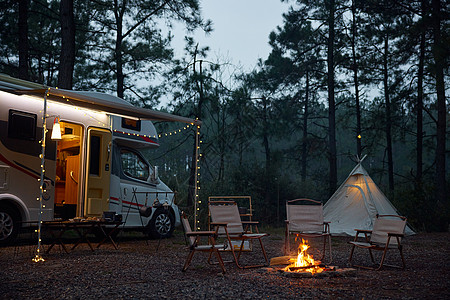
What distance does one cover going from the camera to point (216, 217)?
677 cm

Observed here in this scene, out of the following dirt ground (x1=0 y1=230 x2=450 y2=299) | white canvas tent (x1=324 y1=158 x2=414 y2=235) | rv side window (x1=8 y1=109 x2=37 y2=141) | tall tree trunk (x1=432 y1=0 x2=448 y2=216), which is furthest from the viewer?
tall tree trunk (x1=432 y1=0 x2=448 y2=216)

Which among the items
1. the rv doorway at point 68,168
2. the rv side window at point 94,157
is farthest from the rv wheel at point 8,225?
the rv side window at point 94,157

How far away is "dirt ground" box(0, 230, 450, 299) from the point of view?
4.54 metres

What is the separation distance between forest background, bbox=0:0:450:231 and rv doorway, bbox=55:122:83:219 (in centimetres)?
289

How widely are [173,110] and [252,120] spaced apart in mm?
3518

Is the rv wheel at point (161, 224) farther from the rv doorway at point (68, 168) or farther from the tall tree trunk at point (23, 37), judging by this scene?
the tall tree trunk at point (23, 37)

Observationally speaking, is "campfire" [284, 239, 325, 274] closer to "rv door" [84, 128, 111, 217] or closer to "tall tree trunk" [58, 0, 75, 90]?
"rv door" [84, 128, 111, 217]

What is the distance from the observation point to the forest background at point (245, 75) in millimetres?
13891

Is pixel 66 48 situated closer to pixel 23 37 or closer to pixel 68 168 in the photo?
pixel 23 37

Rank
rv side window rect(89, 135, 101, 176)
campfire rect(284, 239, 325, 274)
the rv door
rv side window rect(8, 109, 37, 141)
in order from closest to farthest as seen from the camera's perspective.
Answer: campfire rect(284, 239, 325, 274) < rv side window rect(8, 109, 37, 141) < the rv door < rv side window rect(89, 135, 101, 176)

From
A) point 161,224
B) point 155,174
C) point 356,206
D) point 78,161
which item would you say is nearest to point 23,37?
point 78,161

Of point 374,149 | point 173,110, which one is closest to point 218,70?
point 173,110

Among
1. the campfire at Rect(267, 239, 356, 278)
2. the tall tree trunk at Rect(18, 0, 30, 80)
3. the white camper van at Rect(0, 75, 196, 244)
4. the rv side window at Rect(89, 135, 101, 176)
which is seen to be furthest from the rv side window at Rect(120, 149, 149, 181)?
the tall tree trunk at Rect(18, 0, 30, 80)

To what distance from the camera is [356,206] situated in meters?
12.5
